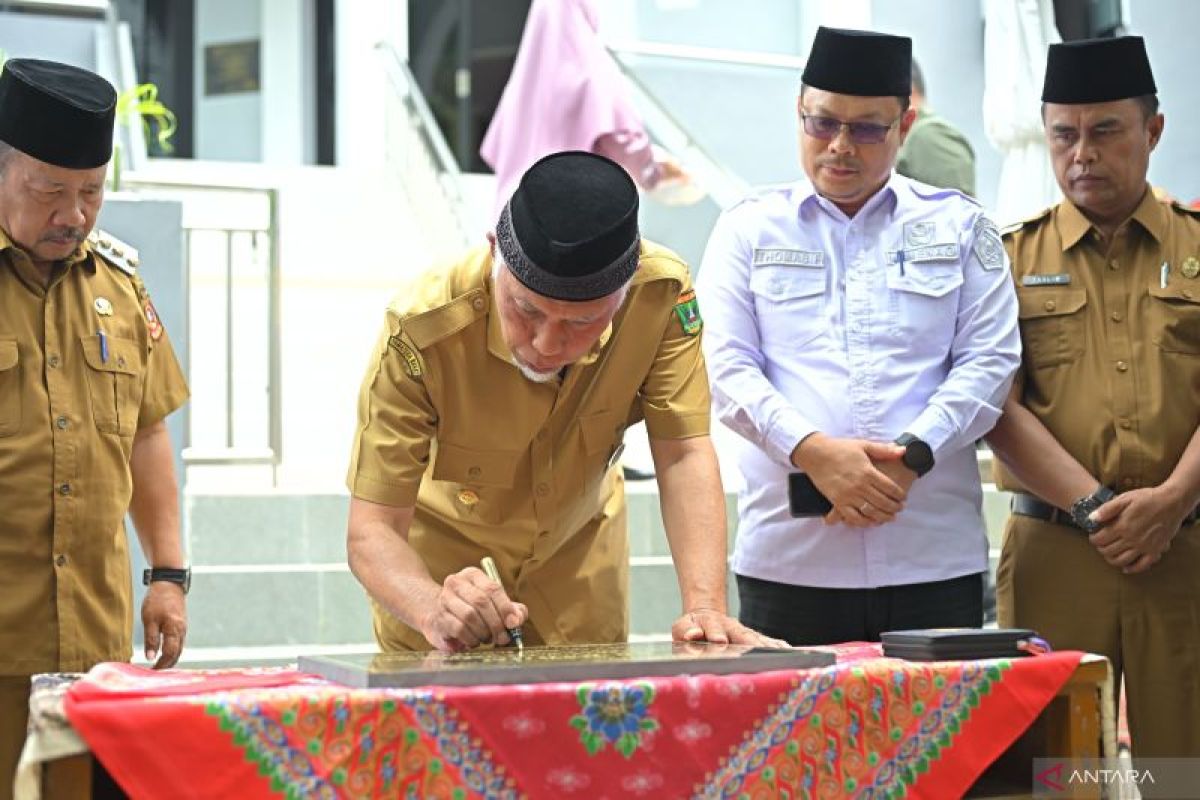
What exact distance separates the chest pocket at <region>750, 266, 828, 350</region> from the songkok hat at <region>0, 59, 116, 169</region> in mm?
1192

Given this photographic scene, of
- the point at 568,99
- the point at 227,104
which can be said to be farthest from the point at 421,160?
the point at 568,99

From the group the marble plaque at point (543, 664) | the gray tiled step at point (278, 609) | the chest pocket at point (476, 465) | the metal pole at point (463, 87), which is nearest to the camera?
the marble plaque at point (543, 664)

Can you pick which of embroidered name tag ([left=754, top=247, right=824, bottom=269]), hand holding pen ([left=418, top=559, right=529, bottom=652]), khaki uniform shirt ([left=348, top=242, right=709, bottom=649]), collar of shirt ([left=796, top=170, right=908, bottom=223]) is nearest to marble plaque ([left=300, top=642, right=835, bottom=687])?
hand holding pen ([left=418, top=559, right=529, bottom=652])

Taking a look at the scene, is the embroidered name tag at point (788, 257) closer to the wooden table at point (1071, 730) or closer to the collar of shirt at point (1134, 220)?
the collar of shirt at point (1134, 220)

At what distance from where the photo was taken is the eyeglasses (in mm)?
2887

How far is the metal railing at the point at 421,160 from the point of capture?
8.01 m

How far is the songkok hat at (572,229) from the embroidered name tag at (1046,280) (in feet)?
4.02

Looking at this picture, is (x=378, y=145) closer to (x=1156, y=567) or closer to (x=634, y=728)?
(x=1156, y=567)

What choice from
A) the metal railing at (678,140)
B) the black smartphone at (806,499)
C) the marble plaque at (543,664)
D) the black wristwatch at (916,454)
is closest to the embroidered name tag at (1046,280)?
the black wristwatch at (916,454)

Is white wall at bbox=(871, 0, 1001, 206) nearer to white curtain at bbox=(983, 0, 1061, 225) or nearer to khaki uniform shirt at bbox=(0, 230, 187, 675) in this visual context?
white curtain at bbox=(983, 0, 1061, 225)

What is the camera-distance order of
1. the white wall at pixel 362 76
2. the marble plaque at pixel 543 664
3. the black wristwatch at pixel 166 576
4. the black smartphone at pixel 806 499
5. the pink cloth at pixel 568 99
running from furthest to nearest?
the white wall at pixel 362 76, the pink cloth at pixel 568 99, the black smartphone at pixel 806 499, the black wristwatch at pixel 166 576, the marble plaque at pixel 543 664

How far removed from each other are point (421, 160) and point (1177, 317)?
625 centimetres

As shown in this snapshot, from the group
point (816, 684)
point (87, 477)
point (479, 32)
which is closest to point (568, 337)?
point (816, 684)

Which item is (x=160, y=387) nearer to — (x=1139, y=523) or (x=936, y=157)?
(x=1139, y=523)
